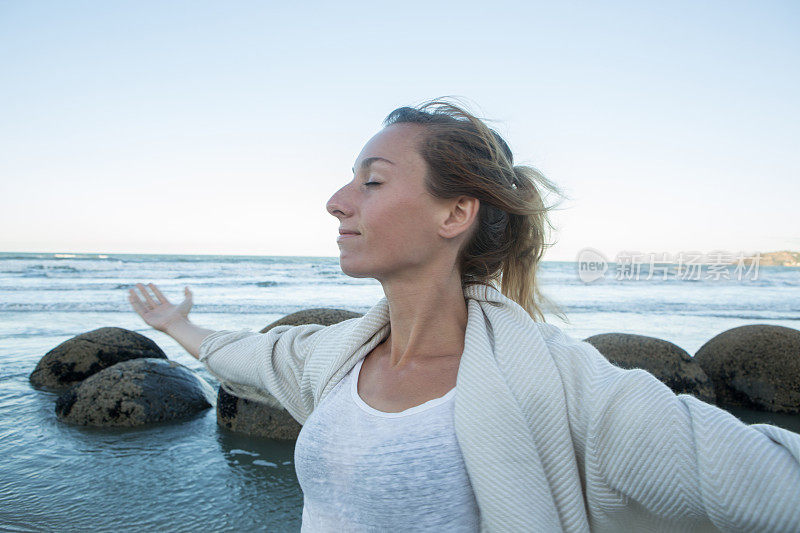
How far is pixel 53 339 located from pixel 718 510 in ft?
41.9

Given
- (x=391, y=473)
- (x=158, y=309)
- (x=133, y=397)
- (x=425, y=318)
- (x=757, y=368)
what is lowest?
(x=757, y=368)

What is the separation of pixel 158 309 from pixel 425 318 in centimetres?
161

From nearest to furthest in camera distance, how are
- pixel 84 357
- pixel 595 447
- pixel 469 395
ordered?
1. pixel 595 447
2. pixel 469 395
3. pixel 84 357

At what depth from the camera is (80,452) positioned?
17.0 feet

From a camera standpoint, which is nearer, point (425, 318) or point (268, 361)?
point (425, 318)

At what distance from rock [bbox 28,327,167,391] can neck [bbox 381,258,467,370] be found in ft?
21.7

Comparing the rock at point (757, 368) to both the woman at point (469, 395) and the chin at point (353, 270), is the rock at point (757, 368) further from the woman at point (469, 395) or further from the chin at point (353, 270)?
the chin at point (353, 270)

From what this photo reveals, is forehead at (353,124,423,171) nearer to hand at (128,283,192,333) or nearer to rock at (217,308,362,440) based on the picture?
hand at (128,283,192,333)

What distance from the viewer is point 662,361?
21.2ft

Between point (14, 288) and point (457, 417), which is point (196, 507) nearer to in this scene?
point (457, 417)

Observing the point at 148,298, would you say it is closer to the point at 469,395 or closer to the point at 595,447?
the point at 469,395

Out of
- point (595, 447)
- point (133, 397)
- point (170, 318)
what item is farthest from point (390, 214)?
point (133, 397)

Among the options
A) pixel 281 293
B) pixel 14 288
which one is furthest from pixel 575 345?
pixel 14 288

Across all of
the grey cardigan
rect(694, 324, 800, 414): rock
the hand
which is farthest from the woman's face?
rect(694, 324, 800, 414): rock
